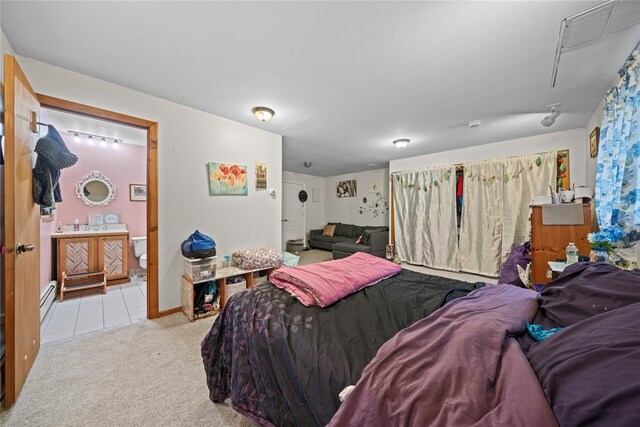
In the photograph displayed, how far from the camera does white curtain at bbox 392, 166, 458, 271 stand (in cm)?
451

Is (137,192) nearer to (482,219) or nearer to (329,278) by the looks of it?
(329,278)

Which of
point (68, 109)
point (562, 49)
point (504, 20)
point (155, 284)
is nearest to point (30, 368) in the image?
point (155, 284)

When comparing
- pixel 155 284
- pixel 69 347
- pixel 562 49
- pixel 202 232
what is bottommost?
pixel 69 347

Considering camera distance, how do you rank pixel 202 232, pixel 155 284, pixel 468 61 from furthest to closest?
pixel 202 232 < pixel 155 284 < pixel 468 61

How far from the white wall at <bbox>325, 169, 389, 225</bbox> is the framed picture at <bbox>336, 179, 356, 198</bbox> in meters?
0.10

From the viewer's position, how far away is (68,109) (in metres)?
2.15

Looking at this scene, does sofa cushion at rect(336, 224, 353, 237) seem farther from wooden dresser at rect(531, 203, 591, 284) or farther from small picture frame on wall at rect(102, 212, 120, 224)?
small picture frame on wall at rect(102, 212, 120, 224)

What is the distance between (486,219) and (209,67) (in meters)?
4.56

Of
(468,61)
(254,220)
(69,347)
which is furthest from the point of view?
(254,220)

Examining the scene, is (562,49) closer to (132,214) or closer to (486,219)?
(486,219)

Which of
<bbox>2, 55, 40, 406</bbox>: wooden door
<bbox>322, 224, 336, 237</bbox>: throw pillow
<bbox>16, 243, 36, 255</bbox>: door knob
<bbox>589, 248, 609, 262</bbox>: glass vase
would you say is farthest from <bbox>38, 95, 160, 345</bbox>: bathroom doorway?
<bbox>322, 224, 336, 237</bbox>: throw pillow

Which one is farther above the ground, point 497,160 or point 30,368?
point 497,160

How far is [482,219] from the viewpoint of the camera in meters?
4.12

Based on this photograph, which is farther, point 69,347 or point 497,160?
point 497,160
